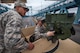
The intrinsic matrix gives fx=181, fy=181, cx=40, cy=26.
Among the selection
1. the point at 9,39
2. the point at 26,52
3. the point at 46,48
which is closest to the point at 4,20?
the point at 9,39

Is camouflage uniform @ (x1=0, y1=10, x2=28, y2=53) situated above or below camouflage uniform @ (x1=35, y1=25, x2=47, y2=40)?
above

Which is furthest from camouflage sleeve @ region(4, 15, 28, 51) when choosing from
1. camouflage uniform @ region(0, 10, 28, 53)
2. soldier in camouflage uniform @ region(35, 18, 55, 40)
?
soldier in camouflage uniform @ region(35, 18, 55, 40)

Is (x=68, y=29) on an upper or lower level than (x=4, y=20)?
lower

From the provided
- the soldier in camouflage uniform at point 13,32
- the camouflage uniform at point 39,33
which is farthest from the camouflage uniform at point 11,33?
the camouflage uniform at point 39,33

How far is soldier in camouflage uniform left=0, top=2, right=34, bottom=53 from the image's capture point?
2.29 metres

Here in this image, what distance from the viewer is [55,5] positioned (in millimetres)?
15148

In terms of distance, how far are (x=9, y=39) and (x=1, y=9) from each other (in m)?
14.1

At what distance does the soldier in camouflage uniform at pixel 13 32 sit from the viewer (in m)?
2.29

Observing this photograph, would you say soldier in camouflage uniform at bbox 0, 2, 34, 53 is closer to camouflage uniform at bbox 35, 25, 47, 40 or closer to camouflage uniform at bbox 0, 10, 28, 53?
camouflage uniform at bbox 0, 10, 28, 53

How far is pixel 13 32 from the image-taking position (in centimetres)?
229

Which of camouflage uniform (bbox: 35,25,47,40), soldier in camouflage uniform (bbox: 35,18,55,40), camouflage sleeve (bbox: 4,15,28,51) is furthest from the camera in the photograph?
camouflage uniform (bbox: 35,25,47,40)

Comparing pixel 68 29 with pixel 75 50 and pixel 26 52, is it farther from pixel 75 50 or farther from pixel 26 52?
pixel 26 52

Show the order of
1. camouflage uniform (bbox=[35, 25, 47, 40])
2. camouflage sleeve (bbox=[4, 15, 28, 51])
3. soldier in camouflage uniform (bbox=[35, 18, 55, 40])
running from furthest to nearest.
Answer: camouflage uniform (bbox=[35, 25, 47, 40]), soldier in camouflage uniform (bbox=[35, 18, 55, 40]), camouflage sleeve (bbox=[4, 15, 28, 51])

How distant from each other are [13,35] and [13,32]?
39 mm
